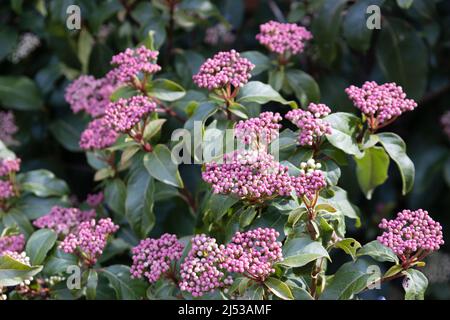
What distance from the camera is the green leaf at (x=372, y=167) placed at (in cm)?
180

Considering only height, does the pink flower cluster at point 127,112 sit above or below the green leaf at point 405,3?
below

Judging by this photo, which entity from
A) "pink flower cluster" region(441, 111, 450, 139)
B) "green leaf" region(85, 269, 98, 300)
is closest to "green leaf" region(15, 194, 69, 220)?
"green leaf" region(85, 269, 98, 300)

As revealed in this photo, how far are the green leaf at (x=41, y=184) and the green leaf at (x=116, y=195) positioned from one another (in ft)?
0.64

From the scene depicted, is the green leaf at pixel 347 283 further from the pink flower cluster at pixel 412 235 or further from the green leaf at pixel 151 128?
the green leaf at pixel 151 128

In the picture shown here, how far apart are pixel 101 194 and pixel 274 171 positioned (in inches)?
28.5

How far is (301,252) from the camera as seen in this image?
1518 mm

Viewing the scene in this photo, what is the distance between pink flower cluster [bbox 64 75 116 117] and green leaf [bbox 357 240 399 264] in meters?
0.81

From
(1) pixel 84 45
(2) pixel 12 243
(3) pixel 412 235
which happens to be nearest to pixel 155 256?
(2) pixel 12 243

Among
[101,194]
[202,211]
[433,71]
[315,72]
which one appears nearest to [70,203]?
[101,194]

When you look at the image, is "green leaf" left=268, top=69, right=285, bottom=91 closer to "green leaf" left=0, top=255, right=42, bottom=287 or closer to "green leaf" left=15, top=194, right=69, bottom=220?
"green leaf" left=15, top=194, right=69, bottom=220

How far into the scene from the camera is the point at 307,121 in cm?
161

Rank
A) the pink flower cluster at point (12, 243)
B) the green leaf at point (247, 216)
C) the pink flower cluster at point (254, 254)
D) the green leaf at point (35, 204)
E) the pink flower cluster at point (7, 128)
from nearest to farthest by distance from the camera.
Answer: the pink flower cluster at point (254, 254)
the green leaf at point (247, 216)
the pink flower cluster at point (12, 243)
the green leaf at point (35, 204)
the pink flower cluster at point (7, 128)

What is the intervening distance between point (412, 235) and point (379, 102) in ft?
0.99

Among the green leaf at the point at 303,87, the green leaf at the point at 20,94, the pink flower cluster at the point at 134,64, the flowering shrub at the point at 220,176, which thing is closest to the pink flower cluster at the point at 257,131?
the flowering shrub at the point at 220,176
